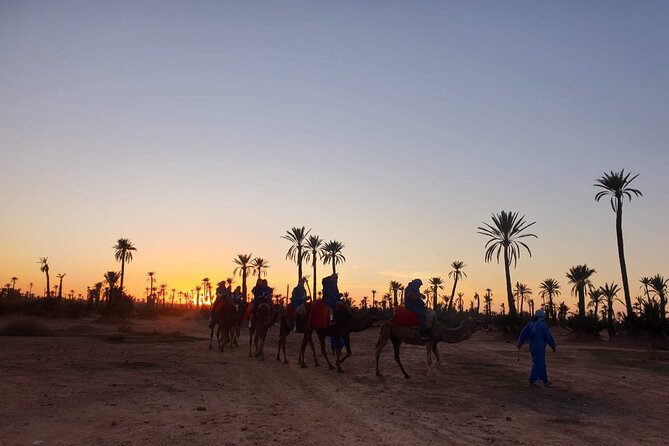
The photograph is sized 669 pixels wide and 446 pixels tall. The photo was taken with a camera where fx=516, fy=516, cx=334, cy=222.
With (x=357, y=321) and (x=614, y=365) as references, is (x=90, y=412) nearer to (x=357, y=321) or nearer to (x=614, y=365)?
(x=357, y=321)

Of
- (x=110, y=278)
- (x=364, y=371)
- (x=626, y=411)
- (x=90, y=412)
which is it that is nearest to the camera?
(x=90, y=412)

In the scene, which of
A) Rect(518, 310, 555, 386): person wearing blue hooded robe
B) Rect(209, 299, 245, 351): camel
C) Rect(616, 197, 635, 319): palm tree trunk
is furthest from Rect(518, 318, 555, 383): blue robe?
Rect(616, 197, 635, 319): palm tree trunk

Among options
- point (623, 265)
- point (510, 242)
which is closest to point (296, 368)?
point (623, 265)

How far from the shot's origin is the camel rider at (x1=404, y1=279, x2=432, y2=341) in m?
13.7

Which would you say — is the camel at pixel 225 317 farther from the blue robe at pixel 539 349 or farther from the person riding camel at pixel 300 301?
the blue robe at pixel 539 349

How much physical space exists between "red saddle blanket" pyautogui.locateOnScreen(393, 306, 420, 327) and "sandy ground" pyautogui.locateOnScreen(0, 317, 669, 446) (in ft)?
4.61

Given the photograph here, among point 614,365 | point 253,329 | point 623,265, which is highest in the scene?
point 623,265

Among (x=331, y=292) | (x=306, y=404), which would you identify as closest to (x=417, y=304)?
(x=331, y=292)

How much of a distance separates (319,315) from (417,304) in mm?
3147

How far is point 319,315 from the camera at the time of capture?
15.6 m

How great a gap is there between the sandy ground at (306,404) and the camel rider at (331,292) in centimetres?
197

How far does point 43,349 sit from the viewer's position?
1809 cm

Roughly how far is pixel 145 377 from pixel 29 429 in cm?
528

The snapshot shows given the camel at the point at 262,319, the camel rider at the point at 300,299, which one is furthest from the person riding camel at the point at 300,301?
the camel at the point at 262,319
